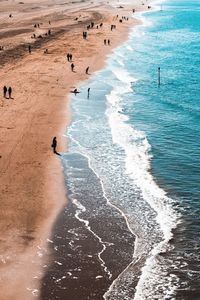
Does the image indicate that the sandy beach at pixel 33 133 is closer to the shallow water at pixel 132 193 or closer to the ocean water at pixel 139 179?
the shallow water at pixel 132 193

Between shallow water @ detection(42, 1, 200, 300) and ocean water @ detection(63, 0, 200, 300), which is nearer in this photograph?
shallow water @ detection(42, 1, 200, 300)

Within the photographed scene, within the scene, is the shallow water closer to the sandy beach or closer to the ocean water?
the ocean water

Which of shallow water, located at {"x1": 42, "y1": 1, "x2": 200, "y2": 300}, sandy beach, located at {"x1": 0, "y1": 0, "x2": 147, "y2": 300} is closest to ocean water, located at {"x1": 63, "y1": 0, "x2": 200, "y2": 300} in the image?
shallow water, located at {"x1": 42, "y1": 1, "x2": 200, "y2": 300}

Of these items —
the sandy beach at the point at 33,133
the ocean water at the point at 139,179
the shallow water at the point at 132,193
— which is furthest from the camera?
the sandy beach at the point at 33,133

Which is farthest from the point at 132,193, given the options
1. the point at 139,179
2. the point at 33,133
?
the point at 33,133

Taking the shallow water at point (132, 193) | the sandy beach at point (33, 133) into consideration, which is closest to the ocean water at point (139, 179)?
the shallow water at point (132, 193)
